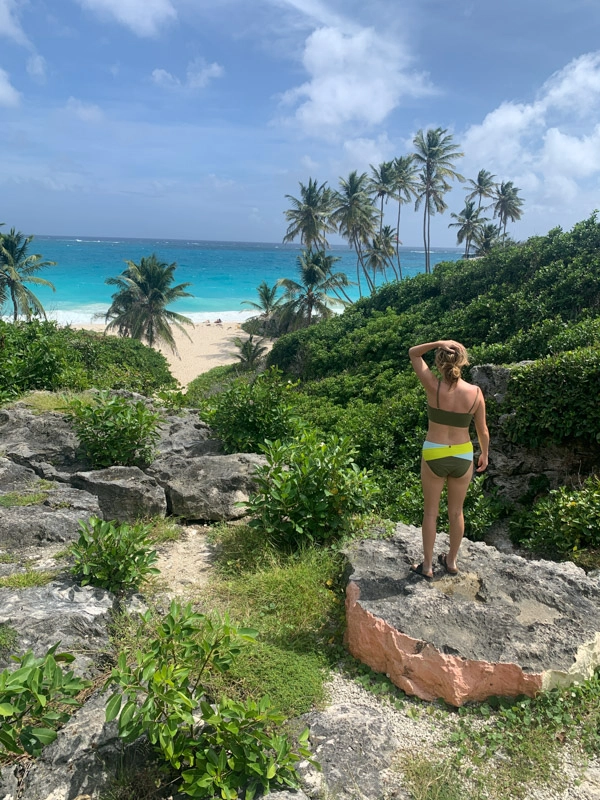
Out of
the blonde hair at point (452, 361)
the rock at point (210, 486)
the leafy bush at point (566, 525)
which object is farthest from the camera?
the rock at point (210, 486)

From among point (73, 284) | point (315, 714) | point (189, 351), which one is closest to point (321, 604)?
point (315, 714)

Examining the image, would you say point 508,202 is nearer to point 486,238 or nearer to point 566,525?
point 486,238

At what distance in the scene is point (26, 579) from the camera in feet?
14.4

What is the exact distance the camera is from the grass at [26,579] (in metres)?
4.33

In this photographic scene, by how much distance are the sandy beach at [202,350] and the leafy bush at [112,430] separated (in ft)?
98.7

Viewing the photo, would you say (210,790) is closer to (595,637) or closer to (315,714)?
(315,714)

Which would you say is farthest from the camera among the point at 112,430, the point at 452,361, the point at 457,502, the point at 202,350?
the point at 202,350

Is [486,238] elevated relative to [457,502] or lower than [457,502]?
elevated

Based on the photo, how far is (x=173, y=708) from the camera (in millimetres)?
2797

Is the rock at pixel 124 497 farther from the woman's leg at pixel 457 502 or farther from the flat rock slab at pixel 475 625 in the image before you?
the woman's leg at pixel 457 502

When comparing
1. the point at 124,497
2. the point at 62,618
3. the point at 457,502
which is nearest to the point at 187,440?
the point at 124,497

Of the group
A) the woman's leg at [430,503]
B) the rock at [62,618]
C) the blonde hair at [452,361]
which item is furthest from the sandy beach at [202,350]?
→ the blonde hair at [452,361]

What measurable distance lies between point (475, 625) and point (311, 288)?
33.8 metres

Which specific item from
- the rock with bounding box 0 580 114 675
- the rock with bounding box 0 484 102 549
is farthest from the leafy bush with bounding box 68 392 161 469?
the rock with bounding box 0 580 114 675
